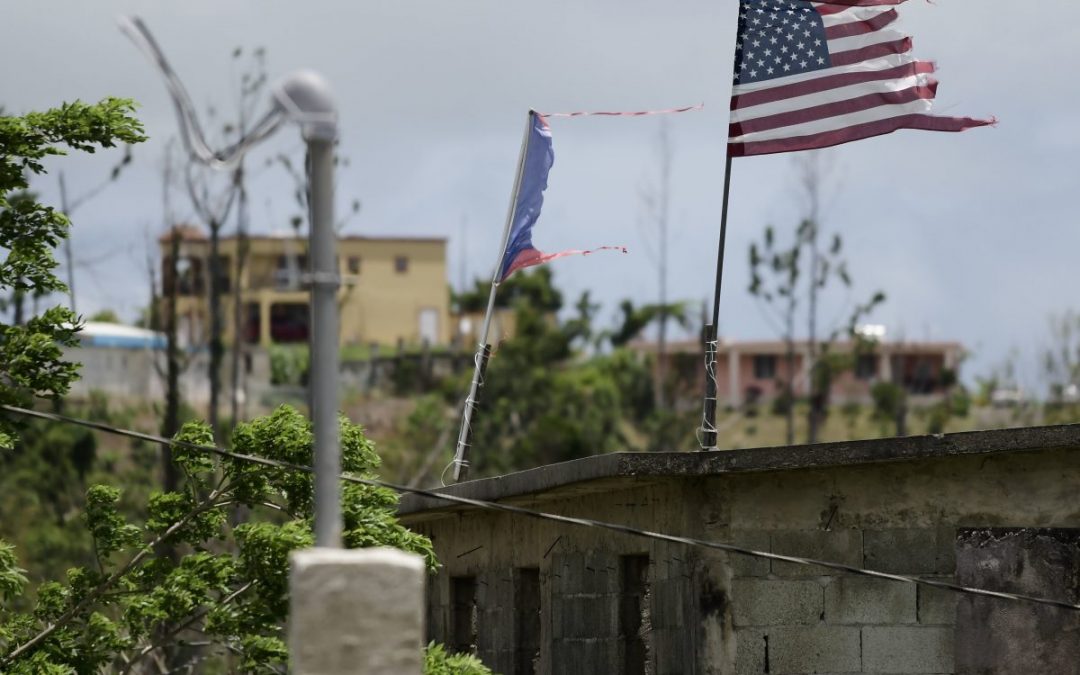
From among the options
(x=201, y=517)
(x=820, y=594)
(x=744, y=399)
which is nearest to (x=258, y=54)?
(x=201, y=517)

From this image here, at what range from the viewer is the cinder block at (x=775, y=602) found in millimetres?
12031

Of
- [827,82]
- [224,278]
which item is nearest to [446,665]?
[827,82]

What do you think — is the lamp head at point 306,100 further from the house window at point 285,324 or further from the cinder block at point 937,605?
the house window at point 285,324

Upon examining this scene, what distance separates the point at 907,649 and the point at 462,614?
6.46 m

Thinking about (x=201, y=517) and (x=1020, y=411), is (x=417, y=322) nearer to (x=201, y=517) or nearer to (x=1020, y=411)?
(x=1020, y=411)

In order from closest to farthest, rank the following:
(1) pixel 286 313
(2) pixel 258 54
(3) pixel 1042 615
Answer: (3) pixel 1042 615, (2) pixel 258 54, (1) pixel 286 313

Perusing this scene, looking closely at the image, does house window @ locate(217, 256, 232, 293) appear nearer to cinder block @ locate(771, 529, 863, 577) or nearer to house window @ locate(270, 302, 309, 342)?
house window @ locate(270, 302, 309, 342)

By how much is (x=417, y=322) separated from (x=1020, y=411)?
109 ft

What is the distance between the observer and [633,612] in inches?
539

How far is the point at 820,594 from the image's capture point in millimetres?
12023

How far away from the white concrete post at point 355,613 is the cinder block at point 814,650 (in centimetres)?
510

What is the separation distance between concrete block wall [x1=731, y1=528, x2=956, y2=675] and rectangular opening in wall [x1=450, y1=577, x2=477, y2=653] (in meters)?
5.49

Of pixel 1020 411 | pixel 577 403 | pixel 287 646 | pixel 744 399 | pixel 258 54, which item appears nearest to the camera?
pixel 287 646

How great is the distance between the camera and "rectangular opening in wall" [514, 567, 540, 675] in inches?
611
